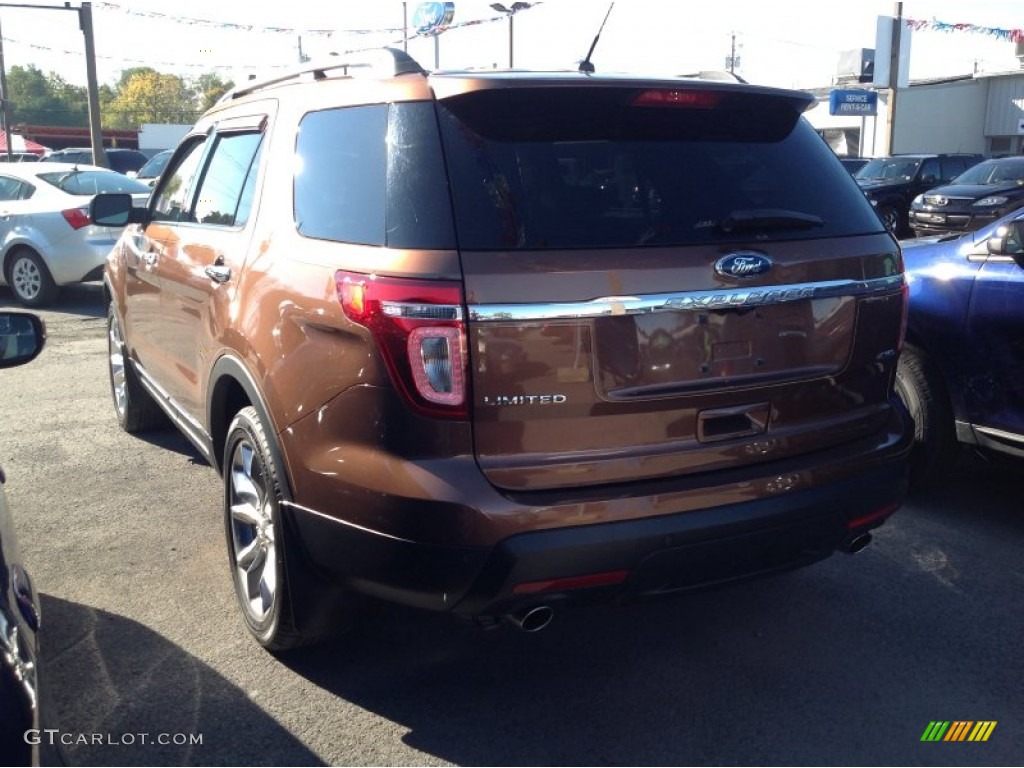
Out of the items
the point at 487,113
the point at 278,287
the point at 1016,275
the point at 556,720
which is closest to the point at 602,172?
the point at 487,113

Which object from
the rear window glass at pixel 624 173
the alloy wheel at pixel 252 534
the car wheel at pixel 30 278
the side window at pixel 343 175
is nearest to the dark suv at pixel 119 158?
the car wheel at pixel 30 278

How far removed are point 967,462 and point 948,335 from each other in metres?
1.43

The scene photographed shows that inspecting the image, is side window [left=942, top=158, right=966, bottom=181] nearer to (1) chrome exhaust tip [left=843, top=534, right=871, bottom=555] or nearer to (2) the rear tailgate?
(1) chrome exhaust tip [left=843, top=534, right=871, bottom=555]

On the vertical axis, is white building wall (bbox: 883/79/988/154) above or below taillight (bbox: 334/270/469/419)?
above

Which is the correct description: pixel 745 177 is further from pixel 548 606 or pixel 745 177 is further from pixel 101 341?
pixel 101 341

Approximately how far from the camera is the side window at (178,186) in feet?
15.1

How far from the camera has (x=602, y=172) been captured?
291cm

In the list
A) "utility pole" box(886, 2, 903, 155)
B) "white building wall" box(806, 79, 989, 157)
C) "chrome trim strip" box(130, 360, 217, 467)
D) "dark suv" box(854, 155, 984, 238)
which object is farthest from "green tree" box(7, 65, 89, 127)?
"chrome trim strip" box(130, 360, 217, 467)

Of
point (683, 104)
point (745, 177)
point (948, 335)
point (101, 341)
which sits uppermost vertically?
point (683, 104)

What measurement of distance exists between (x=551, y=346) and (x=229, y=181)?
1930mm

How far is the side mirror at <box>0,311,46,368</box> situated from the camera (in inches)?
108

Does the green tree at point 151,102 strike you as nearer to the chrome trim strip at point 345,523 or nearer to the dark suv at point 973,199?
the dark suv at point 973,199

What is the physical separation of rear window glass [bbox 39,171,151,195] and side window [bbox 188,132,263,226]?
324 inches

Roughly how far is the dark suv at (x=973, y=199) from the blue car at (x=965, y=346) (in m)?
12.9
